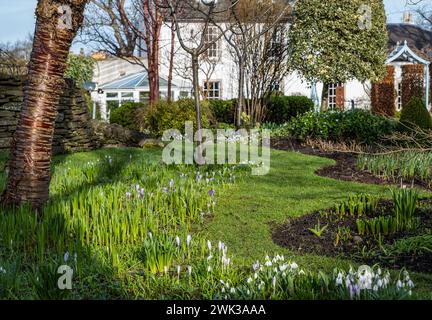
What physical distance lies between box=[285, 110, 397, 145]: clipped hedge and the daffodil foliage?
6065mm

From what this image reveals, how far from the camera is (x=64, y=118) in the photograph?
11.1m

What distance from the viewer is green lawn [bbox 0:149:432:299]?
409 centimetres

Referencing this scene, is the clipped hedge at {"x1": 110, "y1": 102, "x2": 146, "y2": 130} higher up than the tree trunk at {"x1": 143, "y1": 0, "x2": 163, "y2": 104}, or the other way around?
the tree trunk at {"x1": 143, "y1": 0, "x2": 163, "y2": 104}

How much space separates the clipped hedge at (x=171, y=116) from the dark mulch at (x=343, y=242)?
31.1 ft

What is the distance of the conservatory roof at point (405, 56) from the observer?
85.7 feet

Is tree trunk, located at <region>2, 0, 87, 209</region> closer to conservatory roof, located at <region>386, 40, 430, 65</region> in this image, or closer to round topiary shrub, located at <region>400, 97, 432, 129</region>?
round topiary shrub, located at <region>400, 97, 432, 129</region>

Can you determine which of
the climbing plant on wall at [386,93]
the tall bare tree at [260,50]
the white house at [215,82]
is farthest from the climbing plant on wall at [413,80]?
the tall bare tree at [260,50]

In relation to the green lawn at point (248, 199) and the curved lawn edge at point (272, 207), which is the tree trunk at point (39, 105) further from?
the curved lawn edge at point (272, 207)

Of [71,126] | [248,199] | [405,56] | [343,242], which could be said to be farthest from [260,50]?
[343,242]

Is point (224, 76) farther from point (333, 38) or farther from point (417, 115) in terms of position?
point (417, 115)

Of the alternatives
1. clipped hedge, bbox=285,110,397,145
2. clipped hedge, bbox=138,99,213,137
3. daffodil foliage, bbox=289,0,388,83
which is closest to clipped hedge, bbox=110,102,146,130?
clipped hedge, bbox=138,99,213,137

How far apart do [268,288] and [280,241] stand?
5.46ft

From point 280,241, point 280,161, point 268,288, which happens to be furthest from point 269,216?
point 280,161

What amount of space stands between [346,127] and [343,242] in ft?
29.9
